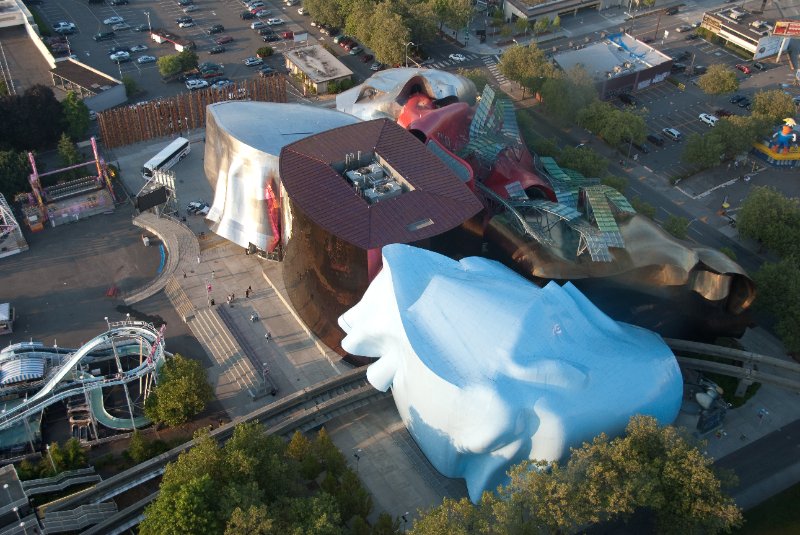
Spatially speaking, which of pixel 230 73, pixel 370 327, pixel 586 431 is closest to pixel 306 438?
pixel 370 327

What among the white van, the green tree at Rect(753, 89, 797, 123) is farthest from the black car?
the green tree at Rect(753, 89, 797, 123)

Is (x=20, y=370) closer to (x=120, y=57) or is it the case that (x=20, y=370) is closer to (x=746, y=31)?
(x=120, y=57)

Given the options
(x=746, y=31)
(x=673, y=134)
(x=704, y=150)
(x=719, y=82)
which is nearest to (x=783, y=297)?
(x=704, y=150)

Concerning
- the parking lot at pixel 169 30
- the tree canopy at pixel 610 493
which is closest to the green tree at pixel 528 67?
the parking lot at pixel 169 30

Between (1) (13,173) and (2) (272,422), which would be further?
(1) (13,173)

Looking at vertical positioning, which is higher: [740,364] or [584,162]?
[584,162]

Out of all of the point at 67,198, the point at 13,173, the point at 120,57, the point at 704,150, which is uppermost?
the point at 704,150
